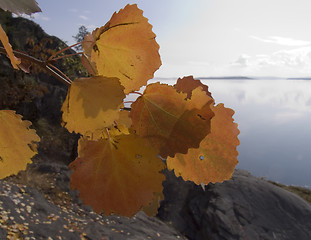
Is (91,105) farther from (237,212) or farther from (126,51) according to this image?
(237,212)

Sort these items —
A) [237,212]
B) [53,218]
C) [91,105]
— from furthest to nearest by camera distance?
1. [237,212]
2. [53,218]
3. [91,105]

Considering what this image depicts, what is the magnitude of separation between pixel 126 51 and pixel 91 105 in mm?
59

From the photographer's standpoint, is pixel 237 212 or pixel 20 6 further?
pixel 237 212

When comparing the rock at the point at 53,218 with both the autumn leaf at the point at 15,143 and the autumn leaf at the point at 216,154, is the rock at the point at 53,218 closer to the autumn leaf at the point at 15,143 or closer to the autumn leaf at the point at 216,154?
the autumn leaf at the point at 15,143

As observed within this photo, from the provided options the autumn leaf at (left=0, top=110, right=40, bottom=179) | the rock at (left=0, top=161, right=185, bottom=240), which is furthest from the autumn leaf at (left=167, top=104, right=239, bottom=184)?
the rock at (left=0, top=161, right=185, bottom=240)

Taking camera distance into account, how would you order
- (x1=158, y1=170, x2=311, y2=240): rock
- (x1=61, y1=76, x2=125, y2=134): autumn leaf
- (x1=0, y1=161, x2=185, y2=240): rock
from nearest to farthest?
(x1=61, y1=76, x2=125, y2=134): autumn leaf
(x1=0, y1=161, x2=185, y2=240): rock
(x1=158, y1=170, x2=311, y2=240): rock

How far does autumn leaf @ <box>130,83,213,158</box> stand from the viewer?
185 mm

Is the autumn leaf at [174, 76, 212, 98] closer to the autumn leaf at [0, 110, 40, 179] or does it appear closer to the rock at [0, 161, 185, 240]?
the autumn leaf at [0, 110, 40, 179]

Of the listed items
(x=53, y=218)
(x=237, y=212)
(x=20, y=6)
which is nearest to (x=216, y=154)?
(x=20, y=6)

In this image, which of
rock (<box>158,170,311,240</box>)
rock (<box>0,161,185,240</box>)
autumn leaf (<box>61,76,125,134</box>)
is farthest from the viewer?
rock (<box>158,170,311,240</box>)

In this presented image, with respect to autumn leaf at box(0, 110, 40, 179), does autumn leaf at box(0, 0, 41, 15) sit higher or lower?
higher

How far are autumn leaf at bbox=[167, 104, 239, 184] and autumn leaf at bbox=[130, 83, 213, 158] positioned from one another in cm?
3

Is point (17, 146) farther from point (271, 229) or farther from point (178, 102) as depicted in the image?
point (271, 229)

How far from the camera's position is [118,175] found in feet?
0.65
